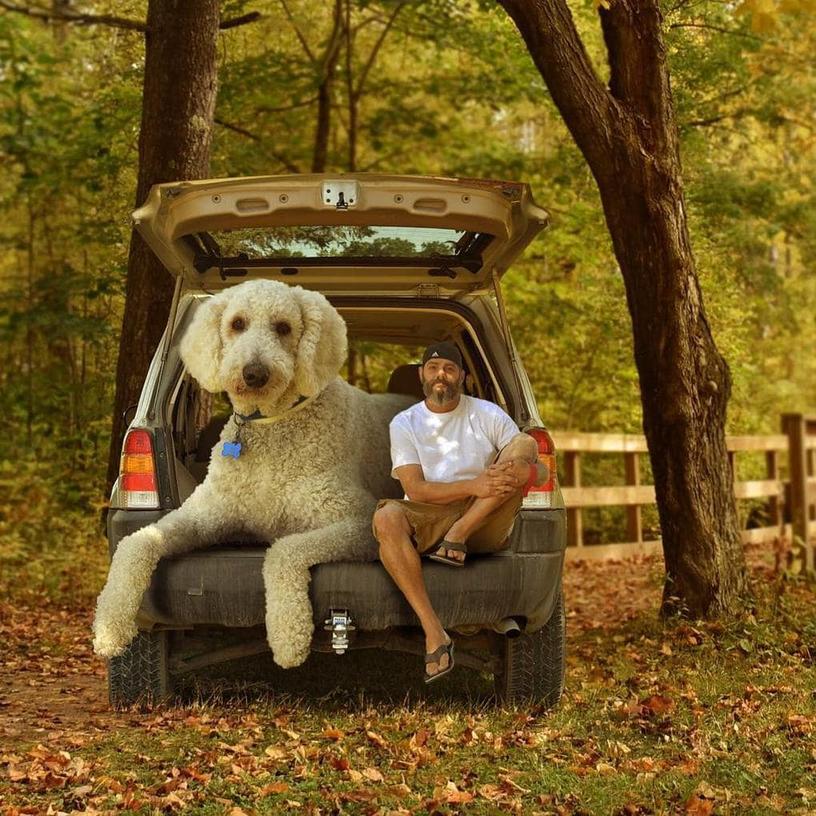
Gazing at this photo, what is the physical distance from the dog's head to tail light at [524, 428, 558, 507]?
0.91 metres

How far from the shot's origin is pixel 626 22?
7039 millimetres

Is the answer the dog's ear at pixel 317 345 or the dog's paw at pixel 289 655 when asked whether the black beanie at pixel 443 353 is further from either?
the dog's paw at pixel 289 655

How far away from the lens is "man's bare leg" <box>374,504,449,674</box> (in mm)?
4609

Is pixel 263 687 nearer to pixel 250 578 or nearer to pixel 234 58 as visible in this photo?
pixel 250 578

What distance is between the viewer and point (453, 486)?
482 cm

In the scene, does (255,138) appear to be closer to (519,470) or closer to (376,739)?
(519,470)

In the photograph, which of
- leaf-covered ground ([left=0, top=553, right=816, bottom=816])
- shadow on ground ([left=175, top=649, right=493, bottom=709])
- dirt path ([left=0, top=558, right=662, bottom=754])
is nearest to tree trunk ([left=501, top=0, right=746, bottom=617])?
leaf-covered ground ([left=0, top=553, right=816, bottom=816])

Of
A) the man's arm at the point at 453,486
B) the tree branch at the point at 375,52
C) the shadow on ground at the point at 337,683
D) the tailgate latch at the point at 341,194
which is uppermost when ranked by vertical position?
the tree branch at the point at 375,52

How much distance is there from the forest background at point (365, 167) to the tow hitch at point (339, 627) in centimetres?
578

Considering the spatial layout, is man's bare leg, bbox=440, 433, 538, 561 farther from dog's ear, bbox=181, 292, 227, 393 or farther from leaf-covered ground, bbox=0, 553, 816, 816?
dog's ear, bbox=181, 292, 227, 393

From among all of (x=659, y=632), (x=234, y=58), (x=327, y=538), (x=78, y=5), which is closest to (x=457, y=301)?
(x=327, y=538)

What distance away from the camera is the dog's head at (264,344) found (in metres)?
4.71

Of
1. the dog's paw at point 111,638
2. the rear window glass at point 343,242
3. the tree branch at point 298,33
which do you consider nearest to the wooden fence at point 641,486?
the rear window glass at point 343,242

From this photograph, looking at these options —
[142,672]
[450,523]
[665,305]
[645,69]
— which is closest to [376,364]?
[665,305]
